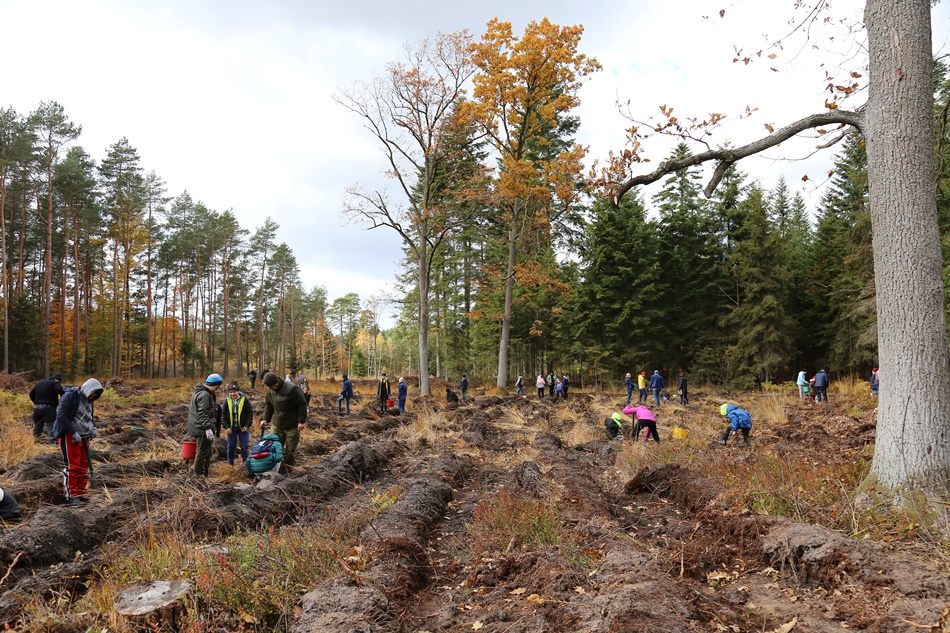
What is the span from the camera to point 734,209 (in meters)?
33.3

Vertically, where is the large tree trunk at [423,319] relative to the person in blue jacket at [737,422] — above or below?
above

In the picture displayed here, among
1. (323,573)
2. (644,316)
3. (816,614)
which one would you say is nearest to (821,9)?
(816,614)

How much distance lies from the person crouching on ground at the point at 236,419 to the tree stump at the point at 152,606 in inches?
245

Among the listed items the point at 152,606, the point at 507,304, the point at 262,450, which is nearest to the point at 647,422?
the point at 262,450

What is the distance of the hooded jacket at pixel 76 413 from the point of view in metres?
7.30

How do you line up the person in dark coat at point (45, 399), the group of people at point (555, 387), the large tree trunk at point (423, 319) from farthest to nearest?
1. the group of people at point (555, 387)
2. the large tree trunk at point (423, 319)
3. the person in dark coat at point (45, 399)

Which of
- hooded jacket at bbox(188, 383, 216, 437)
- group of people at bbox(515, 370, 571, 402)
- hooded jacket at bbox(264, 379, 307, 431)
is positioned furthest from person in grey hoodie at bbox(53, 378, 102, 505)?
group of people at bbox(515, 370, 571, 402)

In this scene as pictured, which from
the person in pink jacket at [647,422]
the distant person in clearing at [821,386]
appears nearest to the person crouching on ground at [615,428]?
the person in pink jacket at [647,422]

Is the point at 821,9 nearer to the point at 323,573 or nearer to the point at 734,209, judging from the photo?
the point at 323,573

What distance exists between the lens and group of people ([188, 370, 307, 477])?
8.65m

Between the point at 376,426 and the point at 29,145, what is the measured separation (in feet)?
96.7

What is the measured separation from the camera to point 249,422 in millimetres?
9727

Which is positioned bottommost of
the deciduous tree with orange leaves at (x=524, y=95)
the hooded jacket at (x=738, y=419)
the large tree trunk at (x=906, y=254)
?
the hooded jacket at (x=738, y=419)

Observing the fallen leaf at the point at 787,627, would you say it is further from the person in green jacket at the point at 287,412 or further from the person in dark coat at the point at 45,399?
the person in dark coat at the point at 45,399
